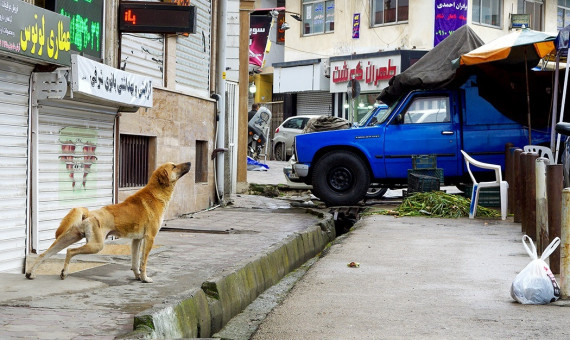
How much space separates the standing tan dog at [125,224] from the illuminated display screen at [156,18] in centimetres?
356

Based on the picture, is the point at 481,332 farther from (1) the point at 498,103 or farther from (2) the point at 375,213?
(1) the point at 498,103

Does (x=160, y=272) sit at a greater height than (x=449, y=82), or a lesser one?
lesser

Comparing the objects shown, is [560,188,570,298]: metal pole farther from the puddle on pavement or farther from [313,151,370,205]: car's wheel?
[313,151,370,205]: car's wheel

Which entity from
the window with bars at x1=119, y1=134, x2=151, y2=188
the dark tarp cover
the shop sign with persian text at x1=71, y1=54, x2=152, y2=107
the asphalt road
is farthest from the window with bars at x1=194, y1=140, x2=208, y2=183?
the asphalt road

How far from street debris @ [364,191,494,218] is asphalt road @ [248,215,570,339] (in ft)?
9.82

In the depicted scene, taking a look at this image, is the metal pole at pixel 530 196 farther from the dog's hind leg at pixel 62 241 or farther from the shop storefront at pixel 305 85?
the shop storefront at pixel 305 85

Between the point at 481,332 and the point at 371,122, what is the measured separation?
431 inches

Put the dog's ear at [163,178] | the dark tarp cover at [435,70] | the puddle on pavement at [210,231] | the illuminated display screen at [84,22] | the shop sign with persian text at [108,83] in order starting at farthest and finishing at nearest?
the dark tarp cover at [435,70]
the puddle on pavement at [210,231]
the illuminated display screen at [84,22]
the shop sign with persian text at [108,83]
the dog's ear at [163,178]

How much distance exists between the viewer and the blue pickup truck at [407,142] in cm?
1477

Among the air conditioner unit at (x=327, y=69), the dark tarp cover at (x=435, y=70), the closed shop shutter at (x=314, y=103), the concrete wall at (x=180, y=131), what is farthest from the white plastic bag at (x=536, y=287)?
the closed shop shutter at (x=314, y=103)

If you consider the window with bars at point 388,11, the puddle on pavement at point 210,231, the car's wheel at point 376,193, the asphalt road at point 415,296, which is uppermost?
the window with bars at point 388,11

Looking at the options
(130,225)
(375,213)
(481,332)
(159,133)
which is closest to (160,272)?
(130,225)

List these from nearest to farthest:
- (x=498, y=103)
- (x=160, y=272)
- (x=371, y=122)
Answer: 1. (x=160, y=272)
2. (x=498, y=103)
3. (x=371, y=122)

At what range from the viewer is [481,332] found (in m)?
5.17
